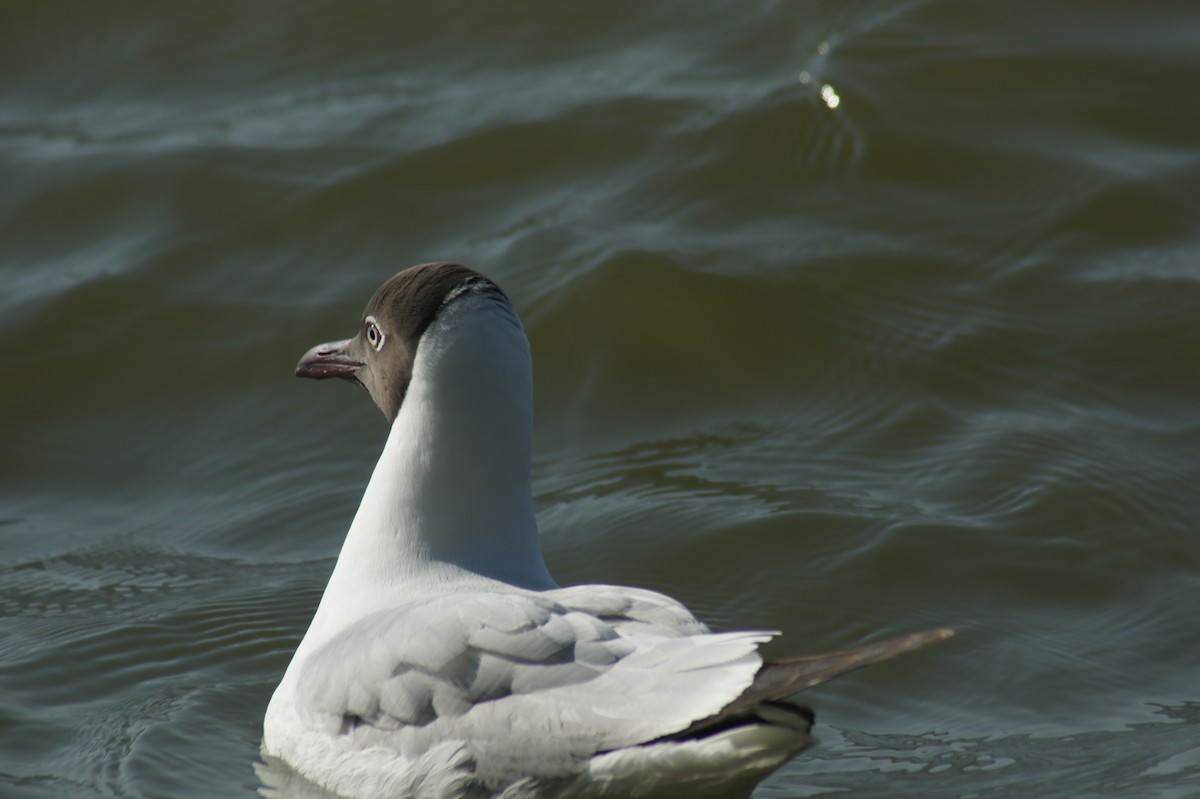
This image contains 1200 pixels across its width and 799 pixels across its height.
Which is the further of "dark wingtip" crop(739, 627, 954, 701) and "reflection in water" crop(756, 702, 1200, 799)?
"reflection in water" crop(756, 702, 1200, 799)

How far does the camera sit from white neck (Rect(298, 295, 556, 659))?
445 cm

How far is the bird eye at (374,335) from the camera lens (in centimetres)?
473

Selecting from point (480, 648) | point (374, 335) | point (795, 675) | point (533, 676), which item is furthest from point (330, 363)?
point (795, 675)

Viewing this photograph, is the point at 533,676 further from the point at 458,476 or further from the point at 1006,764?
the point at 1006,764

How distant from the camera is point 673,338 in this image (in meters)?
7.48

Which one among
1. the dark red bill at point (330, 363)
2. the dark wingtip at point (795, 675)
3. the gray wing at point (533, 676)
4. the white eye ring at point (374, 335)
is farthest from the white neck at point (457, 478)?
the dark wingtip at point (795, 675)

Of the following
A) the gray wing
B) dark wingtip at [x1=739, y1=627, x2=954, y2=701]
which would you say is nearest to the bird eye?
the gray wing

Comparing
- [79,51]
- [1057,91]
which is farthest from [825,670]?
[79,51]

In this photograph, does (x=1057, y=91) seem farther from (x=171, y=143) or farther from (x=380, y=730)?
(x=380, y=730)

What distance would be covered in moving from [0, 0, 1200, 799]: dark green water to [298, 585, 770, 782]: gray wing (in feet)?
2.36

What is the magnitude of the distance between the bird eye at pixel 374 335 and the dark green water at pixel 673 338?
1.26 metres

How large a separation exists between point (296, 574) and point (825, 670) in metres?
3.18

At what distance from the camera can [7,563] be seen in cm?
621

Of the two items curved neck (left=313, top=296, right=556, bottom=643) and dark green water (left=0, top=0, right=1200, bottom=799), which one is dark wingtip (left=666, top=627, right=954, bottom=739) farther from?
curved neck (left=313, top=296, right=556, bottom=643)
